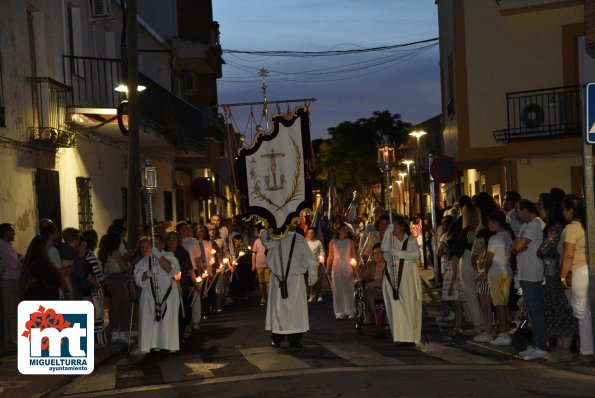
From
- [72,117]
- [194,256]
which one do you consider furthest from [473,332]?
[72,117]

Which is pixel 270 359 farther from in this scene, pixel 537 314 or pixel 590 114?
pixel 590 114

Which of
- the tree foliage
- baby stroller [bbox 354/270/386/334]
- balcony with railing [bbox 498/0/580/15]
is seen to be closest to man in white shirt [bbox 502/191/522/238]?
baby stroller [bbox 354/270/386/334]

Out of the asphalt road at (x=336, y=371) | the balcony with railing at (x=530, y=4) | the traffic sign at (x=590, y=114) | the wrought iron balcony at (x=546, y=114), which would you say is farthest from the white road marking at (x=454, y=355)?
the balcony with railing at (x=530, y=4)

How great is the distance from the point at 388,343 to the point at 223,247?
10.1 m

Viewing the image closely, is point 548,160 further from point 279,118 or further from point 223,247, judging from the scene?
point 279,118

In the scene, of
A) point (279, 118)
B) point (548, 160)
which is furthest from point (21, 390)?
point (548, 160)

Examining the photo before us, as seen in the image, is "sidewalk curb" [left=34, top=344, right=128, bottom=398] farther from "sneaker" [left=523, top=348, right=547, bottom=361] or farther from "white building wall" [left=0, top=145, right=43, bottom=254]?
"sneaker" [left=523, top=348, right=547, bottom=361]

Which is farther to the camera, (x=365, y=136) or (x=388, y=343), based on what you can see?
(x=365, y=136)

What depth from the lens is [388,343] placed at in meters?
15.8

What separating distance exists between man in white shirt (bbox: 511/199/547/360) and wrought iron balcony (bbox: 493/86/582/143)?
458 inches

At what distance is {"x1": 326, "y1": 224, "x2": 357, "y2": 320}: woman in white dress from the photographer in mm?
20531

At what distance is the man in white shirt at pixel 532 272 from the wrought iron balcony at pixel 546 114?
1164 centimetres

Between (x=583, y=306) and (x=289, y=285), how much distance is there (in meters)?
4.59

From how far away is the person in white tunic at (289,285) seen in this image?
15570 mm
